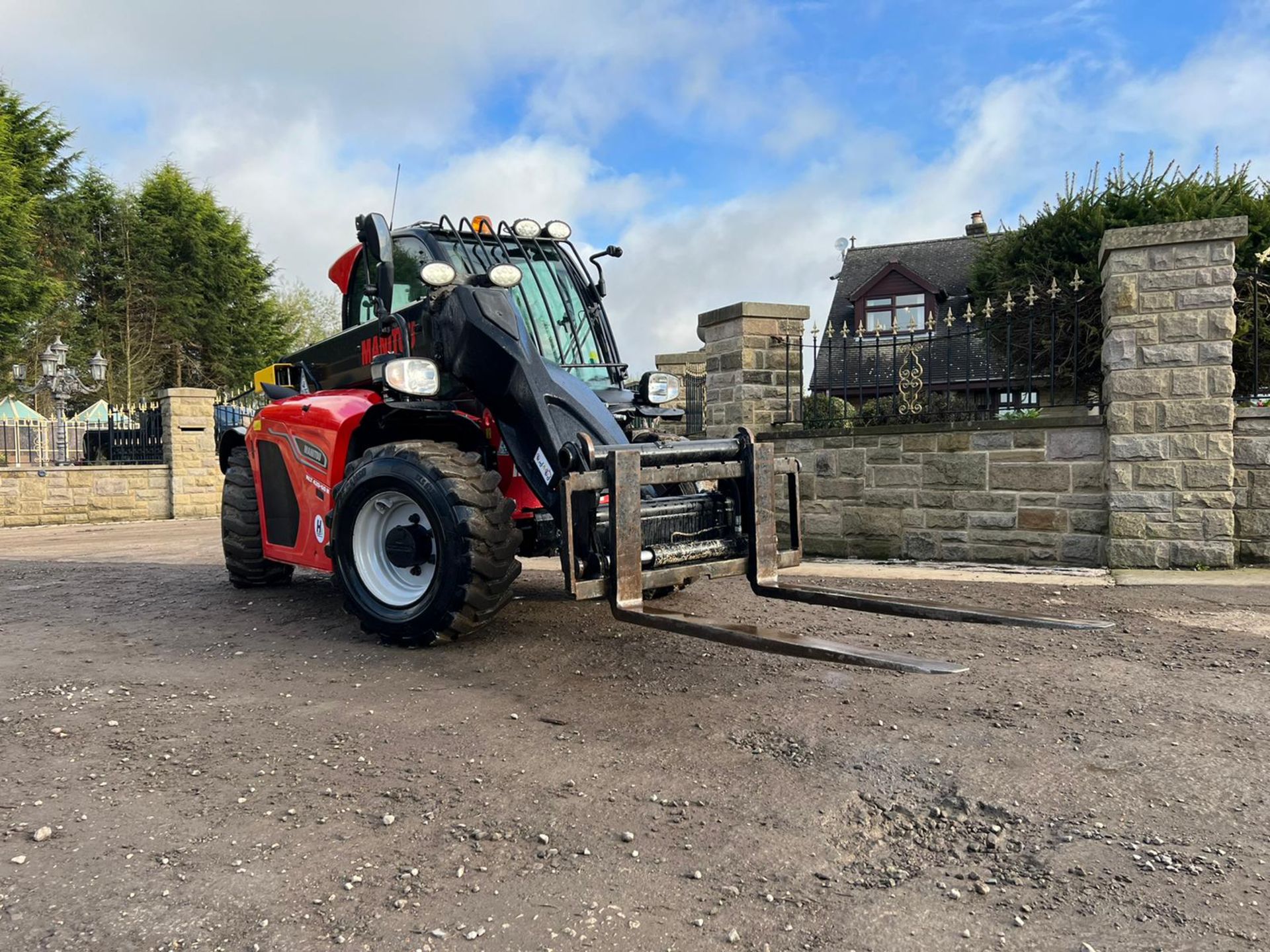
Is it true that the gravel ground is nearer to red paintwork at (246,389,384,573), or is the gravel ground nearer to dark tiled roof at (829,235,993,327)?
red paintwork at (246,389,384,573)

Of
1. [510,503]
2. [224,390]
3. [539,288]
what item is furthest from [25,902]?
[224,390]

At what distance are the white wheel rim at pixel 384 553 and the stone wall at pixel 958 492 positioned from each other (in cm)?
482

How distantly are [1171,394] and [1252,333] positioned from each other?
63.3 inches

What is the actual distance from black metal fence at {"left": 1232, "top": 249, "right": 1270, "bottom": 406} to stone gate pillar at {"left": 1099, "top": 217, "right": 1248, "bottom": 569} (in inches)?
8.1

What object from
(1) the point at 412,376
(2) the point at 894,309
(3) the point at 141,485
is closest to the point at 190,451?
(3) the point at 141,485

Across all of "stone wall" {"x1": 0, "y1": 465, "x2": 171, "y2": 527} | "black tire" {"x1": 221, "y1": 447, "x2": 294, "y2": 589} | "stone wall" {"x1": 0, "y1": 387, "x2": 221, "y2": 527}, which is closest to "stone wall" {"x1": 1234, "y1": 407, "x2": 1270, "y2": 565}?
"black tire" {"x1": 221, "y1": 447, "x2": 294, "y2": 589}

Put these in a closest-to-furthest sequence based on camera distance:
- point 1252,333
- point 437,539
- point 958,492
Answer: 1. point 437,539
2. point 1252,333
3. point 958,492

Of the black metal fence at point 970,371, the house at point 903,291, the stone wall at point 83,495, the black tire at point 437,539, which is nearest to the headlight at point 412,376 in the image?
the black tire at point 437,539

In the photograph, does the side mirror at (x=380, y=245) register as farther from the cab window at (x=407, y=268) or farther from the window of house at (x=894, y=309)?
the window of house at (x=894, y=309)

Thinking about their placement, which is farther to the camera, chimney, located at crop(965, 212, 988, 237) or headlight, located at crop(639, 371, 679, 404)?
chimney, located at crop(965, 212, 988, 237)

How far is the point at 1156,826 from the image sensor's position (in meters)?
2.74

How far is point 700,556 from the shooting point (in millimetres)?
4469

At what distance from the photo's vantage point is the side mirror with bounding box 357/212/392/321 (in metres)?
5.37

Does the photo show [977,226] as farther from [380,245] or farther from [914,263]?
[380,245]
